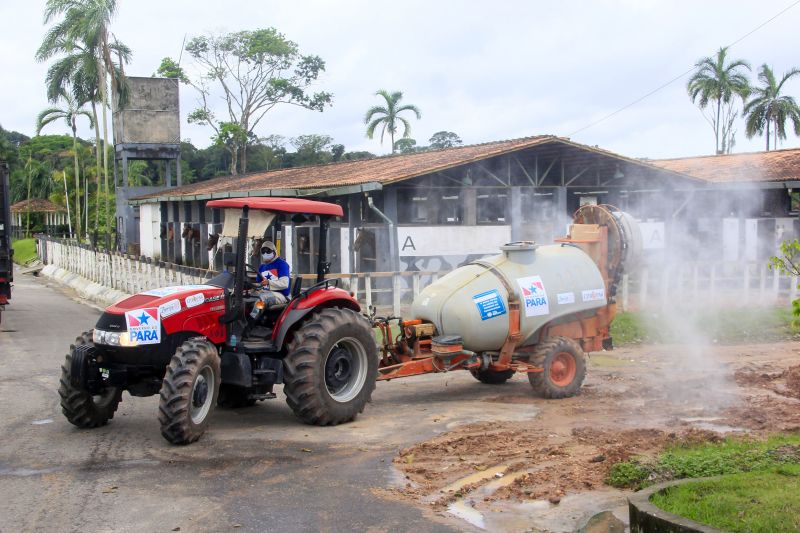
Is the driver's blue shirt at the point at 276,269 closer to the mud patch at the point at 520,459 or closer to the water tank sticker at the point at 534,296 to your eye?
the mud patch at the point at 520,459

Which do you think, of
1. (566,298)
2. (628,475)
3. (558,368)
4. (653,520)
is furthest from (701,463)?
(566,298)

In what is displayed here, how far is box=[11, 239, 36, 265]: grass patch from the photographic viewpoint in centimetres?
5173

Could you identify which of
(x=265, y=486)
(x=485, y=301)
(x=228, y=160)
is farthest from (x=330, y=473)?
(x=228, y=160)

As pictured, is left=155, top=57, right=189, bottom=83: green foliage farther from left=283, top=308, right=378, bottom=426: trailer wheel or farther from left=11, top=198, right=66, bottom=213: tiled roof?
left=283, top=308, right=378, bottom=426: trailer wheel

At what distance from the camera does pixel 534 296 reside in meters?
10.8

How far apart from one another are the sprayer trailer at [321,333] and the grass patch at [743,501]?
416cm

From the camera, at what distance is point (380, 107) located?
159 ft

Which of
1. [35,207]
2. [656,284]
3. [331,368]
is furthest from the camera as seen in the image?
[35,207]

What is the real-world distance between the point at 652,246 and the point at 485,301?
14.4 m

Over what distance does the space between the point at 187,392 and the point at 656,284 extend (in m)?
13.9

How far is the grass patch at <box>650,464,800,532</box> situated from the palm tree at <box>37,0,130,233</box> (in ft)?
96.6

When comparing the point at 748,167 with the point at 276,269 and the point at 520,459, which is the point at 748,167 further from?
the point at 520,459

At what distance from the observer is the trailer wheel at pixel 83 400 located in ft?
28.4

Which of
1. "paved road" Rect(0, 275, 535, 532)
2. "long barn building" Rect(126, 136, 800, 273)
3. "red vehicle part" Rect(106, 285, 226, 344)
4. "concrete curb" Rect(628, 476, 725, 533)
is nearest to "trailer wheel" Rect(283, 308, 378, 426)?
"paved road" Rect(0, 275, 535, 532)
